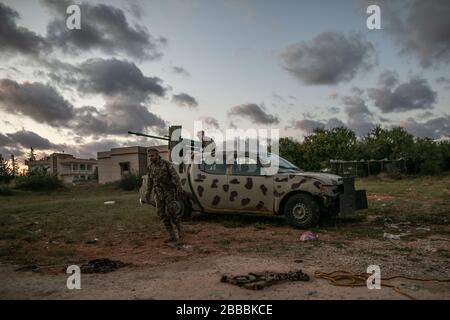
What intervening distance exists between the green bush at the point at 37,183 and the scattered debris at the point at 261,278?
30.0 meters

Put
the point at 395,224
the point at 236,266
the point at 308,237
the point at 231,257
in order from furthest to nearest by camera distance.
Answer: the point at 395,224
the point at 308,237
the point at 231,257
the point at 236,266

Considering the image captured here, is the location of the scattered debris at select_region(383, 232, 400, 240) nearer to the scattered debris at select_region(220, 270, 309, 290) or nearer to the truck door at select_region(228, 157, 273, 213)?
the truck door at select_region(228, 157, 273, 213)

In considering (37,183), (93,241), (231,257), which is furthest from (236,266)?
(37,183)

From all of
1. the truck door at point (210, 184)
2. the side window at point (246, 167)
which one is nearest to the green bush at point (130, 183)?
the truck door at point (210, 184)

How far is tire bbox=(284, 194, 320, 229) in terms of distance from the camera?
730cm

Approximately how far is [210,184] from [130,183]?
2206 cm

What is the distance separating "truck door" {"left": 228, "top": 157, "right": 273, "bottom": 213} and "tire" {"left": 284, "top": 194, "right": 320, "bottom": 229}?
43 centimetres

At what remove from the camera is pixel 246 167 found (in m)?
8.08

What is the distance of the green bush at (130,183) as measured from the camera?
29.0 m

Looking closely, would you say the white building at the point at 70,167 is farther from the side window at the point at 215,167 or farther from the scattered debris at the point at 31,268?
the scattered debris at the point at 31,268

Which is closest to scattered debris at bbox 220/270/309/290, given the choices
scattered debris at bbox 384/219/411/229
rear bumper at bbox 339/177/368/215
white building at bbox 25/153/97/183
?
rear bumper at bbox 339/177/368/215

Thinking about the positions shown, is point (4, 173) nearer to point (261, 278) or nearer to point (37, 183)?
point (37, 183)
